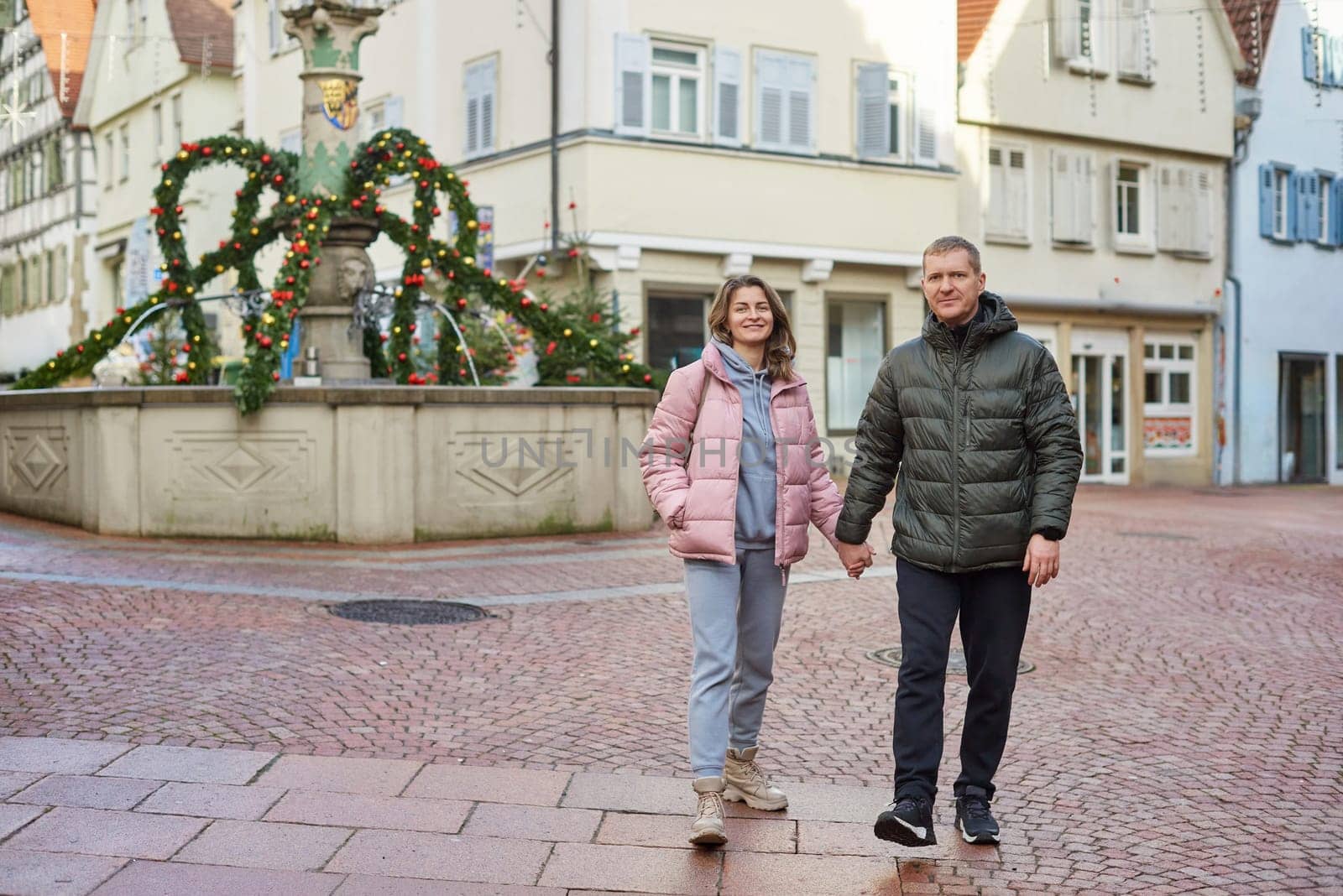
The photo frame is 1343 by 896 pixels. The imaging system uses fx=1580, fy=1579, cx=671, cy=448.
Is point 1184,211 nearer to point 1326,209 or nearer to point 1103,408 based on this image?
point 1103,408

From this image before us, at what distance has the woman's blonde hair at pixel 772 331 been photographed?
16.9 ft

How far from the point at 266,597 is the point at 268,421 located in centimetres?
350

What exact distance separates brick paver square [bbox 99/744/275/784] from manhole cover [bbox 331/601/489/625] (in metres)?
3.10

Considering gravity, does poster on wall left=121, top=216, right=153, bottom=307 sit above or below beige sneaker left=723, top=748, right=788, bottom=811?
above

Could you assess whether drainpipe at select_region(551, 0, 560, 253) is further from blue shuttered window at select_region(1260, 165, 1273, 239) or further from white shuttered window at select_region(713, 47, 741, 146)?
blue shuttered window at select_region(1260, 165, 1273, 239)

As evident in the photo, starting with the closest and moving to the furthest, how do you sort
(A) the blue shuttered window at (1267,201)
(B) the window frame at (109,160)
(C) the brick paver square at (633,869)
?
1. (C) the brick paver square at (633,869)
2. (A) the blue shuttered window at (1267,201)
3. (B) the window frame at (109,160)

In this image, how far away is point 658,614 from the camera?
9.60 meters

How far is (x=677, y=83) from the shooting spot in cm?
2242

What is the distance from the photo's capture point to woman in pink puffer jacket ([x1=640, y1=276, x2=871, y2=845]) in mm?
4980

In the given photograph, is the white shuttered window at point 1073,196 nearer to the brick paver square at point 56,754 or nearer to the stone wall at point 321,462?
the stone wall at point 321,462

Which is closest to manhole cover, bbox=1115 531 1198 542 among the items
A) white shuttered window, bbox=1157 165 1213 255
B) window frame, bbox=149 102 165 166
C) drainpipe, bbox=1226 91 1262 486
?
white shuttered window, bbox=1157 165 1213 255

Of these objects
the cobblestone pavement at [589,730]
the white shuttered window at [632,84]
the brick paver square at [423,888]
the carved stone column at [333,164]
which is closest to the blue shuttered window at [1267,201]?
the white shuttered window at [632,84]

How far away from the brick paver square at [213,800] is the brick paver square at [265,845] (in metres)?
0.11

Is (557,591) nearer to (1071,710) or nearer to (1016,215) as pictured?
(1071,710)
